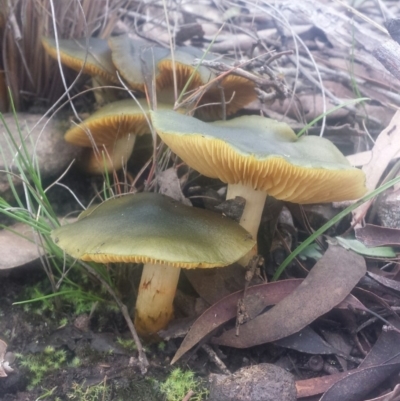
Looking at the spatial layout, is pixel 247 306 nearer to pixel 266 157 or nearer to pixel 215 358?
pixel 215 358

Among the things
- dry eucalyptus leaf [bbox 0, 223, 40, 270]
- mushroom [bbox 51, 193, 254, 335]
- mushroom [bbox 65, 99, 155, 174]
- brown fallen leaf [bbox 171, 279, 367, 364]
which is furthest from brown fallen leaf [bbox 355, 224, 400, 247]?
dry eucalyptus leaf [bbox 0, 223, 40, 270]

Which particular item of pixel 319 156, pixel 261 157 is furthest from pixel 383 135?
pixel 261 157

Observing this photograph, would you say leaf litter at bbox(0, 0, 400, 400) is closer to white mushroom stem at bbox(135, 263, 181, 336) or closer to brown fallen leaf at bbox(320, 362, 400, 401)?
brown fallen leaf at bbox(320, 362, 400, 401)

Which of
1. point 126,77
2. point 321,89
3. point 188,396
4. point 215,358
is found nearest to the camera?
point 188,396

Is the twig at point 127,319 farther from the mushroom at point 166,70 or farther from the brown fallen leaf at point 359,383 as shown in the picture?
the mushroom at point 166,70

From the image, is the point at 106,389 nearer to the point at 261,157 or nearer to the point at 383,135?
the point at 261,157

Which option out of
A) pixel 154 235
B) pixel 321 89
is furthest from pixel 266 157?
pixel 321 89
